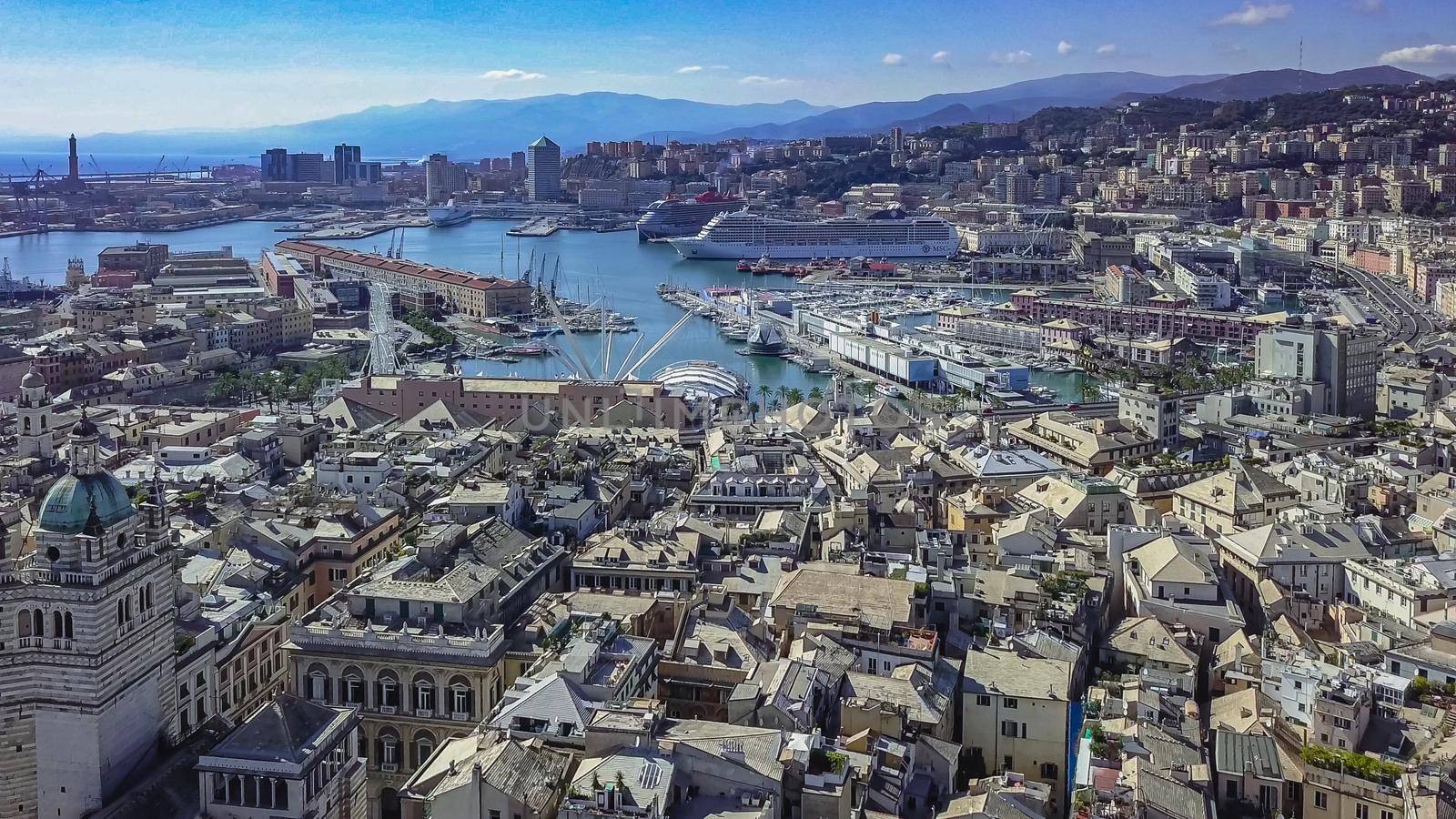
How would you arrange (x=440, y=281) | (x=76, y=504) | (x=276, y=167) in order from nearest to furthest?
(x=76, y=504) → (x=440, y=281) → (x=276, y=167)

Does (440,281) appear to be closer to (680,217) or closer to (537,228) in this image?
(680,217)

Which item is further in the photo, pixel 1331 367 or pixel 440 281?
pixel 440 281

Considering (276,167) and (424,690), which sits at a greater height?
(276,167)

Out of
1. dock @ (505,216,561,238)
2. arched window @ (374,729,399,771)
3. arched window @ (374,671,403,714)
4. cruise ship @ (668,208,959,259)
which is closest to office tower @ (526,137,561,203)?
dock @ (505,216,561,238)

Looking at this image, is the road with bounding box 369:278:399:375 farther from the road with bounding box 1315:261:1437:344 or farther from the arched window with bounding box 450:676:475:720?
the road with bounding box 1315:261:1437:344

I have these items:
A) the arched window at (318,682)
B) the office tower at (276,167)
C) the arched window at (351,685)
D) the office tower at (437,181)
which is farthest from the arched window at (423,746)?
the office tower at (276,167)

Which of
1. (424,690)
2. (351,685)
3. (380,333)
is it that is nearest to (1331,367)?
(424,690)
